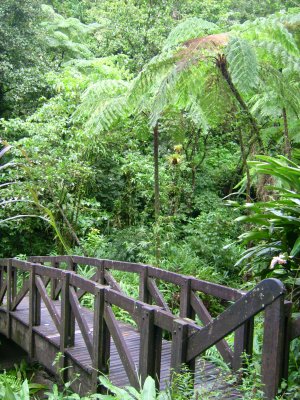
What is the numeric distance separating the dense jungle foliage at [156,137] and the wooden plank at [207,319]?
0.48 m

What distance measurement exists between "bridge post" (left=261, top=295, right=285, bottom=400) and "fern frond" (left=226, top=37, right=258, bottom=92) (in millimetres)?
2766

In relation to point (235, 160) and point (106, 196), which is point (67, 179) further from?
point (235, 160)

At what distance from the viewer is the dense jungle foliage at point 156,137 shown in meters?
4.53

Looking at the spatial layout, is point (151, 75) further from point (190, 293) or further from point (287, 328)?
point (287, 328)

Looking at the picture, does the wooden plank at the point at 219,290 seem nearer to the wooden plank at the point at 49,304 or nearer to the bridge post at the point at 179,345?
the bridge post at the point at 179,345

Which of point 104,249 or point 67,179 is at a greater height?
point 67,179

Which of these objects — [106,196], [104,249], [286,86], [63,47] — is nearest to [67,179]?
[104,249]

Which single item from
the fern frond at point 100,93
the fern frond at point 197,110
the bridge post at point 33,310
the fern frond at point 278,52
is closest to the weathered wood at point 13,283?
the bridge post at point 33,310

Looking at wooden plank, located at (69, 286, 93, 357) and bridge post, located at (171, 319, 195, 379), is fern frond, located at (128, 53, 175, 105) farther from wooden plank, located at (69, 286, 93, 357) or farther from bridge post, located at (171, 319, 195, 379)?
bridge post, located at (171, 319, 195, 379)

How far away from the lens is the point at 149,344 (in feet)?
9.77

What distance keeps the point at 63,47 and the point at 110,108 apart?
32.2 feet

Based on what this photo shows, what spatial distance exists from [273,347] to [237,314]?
24 centimetres

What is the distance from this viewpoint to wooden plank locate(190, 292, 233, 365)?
3.38 m

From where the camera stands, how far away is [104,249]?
29.8 feet
